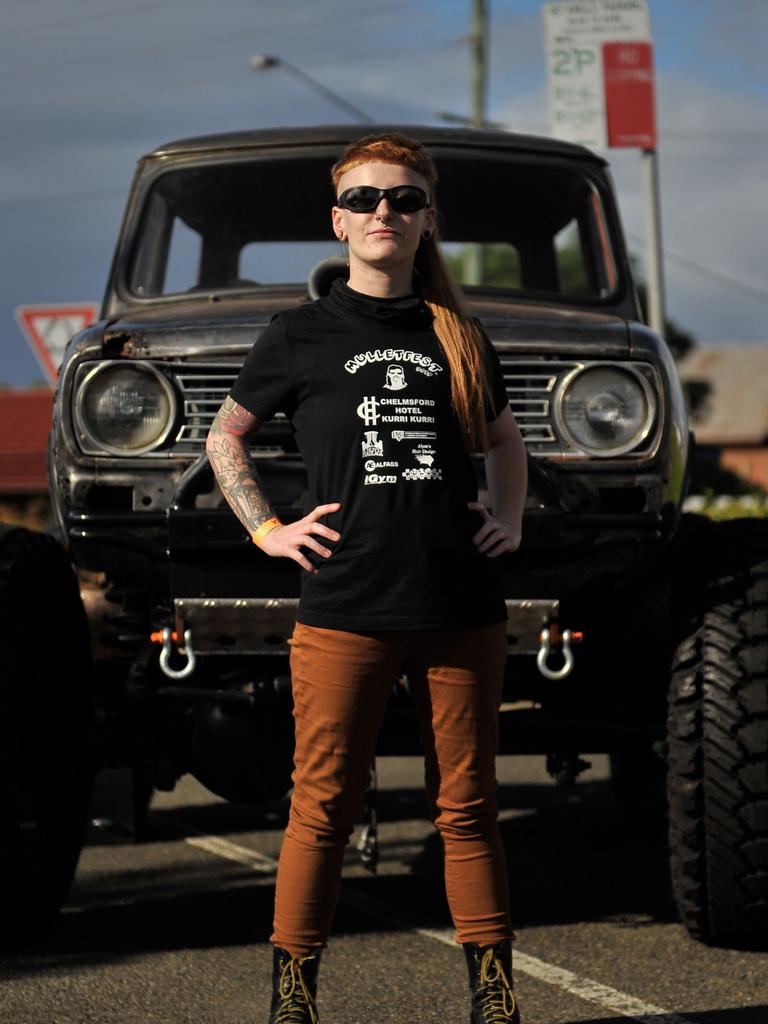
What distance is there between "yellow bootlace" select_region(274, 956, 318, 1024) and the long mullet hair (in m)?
1.10

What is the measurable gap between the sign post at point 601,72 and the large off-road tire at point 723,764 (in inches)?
243

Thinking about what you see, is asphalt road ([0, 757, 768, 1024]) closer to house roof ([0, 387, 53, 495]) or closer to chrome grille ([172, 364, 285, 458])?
chrome grille ([172, 364, 285, 458])

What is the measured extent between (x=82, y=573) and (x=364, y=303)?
8.65 ft

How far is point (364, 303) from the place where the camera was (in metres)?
3.61

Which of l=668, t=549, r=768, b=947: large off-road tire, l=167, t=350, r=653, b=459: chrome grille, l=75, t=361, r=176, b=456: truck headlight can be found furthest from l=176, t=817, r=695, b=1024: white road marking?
l=75, t=361, r=176, b=456: truck headlight

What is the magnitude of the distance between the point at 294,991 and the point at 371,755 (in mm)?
494

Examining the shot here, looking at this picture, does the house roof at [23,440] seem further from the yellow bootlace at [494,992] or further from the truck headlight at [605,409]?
the yellow bootlace at [494,992]

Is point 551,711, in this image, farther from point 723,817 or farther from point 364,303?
point 364,303

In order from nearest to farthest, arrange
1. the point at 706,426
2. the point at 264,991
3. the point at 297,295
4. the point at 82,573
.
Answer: the point at 264,991 < the point at 297,295 < the point at 82,573 < the point at 706,426

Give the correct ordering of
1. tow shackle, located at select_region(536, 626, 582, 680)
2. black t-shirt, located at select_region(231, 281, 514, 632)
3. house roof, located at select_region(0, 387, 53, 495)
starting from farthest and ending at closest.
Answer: house roof, located at select_region(0, 387, 53, 495), tow shackle, located at select_region(536, 626, 582, 680), black t-shirt, located at select_region(231, 281, 514, 632)

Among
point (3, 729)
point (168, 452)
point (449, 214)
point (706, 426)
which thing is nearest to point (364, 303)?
point (168, 452)

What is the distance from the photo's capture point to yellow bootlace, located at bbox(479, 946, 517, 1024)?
11.7 ft

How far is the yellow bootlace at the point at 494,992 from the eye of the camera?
3578 mm

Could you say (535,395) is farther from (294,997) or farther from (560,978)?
(294,997)
